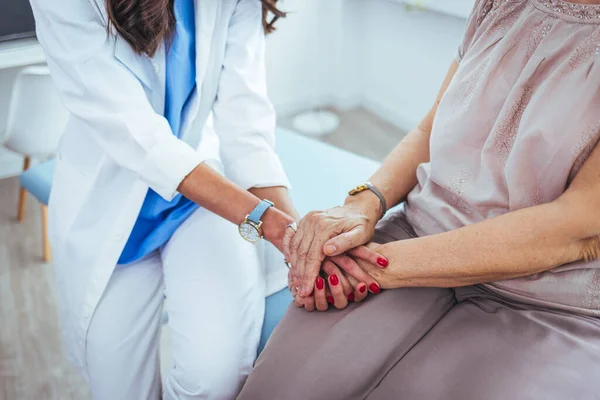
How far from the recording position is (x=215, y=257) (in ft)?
4.41

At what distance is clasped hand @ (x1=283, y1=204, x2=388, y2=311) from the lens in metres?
1.11

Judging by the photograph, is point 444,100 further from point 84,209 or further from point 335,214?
point 84,209

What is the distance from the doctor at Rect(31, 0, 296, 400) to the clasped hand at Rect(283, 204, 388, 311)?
8 centimetres

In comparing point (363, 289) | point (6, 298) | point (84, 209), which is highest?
point (363, 289)

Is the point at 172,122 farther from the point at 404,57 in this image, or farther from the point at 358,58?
the point at 358,58

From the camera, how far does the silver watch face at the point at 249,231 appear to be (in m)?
1.26

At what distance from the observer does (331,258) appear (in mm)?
1180

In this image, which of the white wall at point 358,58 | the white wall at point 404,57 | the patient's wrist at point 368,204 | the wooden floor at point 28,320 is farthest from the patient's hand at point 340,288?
the white wall at point 358,58

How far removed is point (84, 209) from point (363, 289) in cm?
68

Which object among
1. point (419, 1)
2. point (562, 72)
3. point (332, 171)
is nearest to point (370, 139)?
Answer: point (419, 1)

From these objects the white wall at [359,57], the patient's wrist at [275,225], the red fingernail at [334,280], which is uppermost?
the red fingernail at [334,280]

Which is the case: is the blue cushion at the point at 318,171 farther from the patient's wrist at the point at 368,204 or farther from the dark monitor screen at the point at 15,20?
the dark monitor screen at the point at 15,20

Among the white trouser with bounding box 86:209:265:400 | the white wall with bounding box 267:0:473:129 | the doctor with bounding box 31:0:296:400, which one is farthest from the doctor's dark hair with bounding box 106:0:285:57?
the white wall with bounding box 267:0:473:129

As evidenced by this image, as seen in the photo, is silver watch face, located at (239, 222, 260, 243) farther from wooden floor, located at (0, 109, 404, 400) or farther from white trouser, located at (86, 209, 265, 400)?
wooden floor, located at (0, 109, 404, 400)
